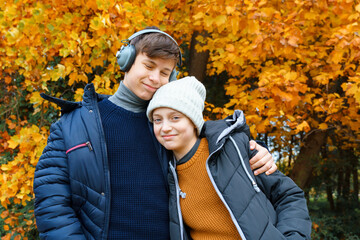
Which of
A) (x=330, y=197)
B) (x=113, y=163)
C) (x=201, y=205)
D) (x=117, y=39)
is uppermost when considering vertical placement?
(x=117, y=39)

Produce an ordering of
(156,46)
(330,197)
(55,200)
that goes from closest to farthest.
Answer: (55,200) → (156,46) → (330,197)

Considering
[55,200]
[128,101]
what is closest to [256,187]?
[128,101]

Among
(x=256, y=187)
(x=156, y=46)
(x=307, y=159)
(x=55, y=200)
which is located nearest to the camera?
(x=55, y=200)

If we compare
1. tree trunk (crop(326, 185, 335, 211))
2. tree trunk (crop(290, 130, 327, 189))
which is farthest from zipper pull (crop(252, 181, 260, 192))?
tree trunk (crop(326, 185, 335, 211))

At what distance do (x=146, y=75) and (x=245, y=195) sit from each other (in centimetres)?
88

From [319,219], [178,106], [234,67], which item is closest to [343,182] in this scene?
[319,219]

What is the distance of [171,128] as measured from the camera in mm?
1724

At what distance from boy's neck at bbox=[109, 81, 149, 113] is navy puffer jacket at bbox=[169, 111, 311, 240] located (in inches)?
16.6

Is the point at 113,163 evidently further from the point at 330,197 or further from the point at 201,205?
the point at 330,197

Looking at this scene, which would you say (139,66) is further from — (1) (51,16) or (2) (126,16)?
(1) (51,16)

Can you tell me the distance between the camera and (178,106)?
1.70 meters

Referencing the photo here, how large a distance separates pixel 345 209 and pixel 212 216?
263 inches

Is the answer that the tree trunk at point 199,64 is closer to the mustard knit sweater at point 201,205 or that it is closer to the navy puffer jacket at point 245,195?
the navy puffer jacket at point 245,195

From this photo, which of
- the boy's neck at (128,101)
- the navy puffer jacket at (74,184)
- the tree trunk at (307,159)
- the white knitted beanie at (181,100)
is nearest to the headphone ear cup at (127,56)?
the boy's neck at (128,101)
